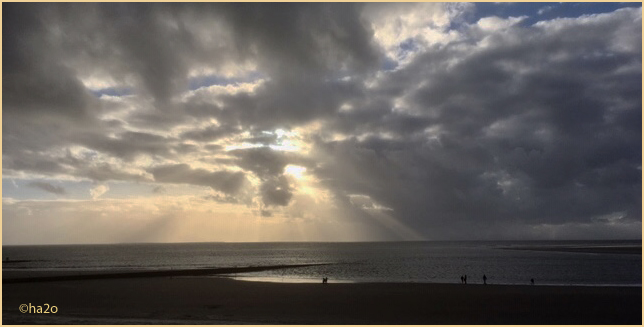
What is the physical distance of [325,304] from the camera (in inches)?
1497

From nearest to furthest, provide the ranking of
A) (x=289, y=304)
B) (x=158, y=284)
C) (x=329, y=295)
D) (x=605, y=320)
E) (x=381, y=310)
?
(x=605, y=320), (x=381, y=310), (x=289, y=304), (x=329, y=295), (x=158, y=284)

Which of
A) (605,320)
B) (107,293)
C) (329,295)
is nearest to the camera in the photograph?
(605,320)

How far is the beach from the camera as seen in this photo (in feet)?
102

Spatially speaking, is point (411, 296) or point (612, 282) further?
point (612, 282)

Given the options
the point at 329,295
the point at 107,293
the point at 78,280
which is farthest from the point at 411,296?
the point at 78,280

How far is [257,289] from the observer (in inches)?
1905

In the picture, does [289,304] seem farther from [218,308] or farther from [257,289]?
[257,289]

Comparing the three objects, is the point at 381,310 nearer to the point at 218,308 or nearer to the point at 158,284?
the point at 218,308

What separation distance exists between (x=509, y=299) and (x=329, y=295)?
1570 centimetres

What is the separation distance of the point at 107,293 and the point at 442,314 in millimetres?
32363

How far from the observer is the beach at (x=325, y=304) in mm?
31016

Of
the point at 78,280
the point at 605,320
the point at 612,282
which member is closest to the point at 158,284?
the point at 78,280

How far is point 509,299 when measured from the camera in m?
40.5

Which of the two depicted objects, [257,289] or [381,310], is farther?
[257,289]
